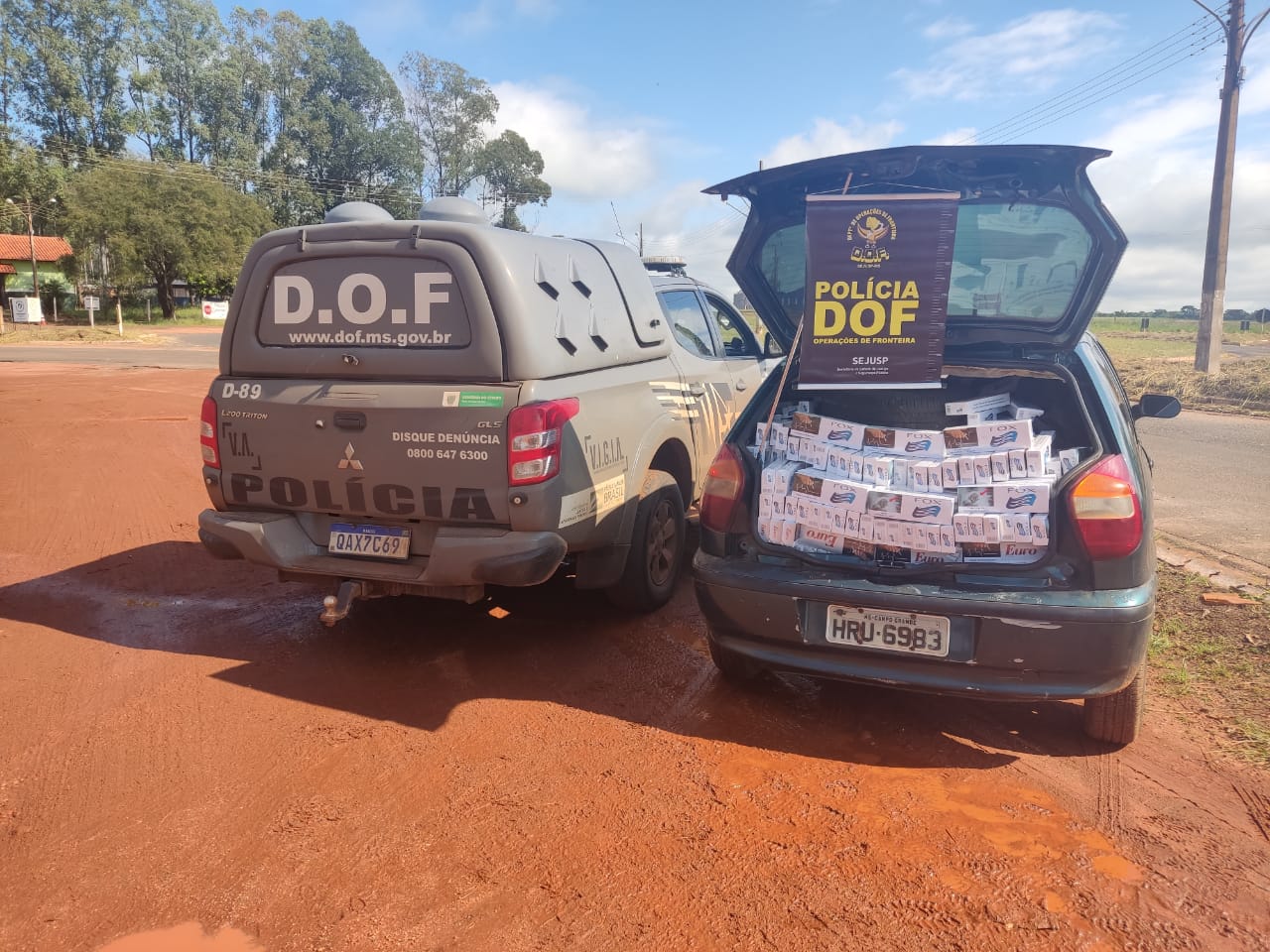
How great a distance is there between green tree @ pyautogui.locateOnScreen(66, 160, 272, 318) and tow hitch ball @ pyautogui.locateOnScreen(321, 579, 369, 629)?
43.4 metres

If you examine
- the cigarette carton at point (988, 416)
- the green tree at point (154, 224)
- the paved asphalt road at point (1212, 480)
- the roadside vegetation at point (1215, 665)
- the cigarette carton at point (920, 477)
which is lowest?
the roadside vegetation at point (1215, 665)

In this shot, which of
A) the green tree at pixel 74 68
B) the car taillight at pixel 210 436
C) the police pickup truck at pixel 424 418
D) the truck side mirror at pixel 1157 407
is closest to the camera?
the police pickup truck at pixel 424 418

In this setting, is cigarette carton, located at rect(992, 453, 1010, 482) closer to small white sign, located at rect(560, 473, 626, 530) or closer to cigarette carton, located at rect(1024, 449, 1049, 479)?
cigarette carton, located at rect(1024, 449, 1049, 479)

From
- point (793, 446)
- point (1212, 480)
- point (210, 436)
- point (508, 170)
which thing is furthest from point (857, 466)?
point (508, 170)

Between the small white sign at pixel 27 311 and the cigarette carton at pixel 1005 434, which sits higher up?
the small white sign at pixel 27 311

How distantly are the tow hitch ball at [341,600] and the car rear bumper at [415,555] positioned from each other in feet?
0.17

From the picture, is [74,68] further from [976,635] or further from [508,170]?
[976,635]

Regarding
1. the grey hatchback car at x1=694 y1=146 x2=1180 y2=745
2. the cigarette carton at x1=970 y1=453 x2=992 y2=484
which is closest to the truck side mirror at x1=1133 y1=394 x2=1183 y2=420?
the grey hatchback car at x1=694 y1=146 x2=1180 y2=745

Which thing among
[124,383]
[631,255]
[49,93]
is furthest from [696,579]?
[49,93]

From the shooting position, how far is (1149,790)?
10.2ft

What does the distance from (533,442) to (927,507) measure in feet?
5.41

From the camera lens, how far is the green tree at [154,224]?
140 feet

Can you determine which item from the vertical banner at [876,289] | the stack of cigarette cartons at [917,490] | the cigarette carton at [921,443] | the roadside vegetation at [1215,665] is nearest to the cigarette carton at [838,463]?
the stack of cigarette cartons at [917,490]

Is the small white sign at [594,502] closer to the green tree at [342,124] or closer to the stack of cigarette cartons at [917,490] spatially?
the stack of cigarette cartons at [917,490]
